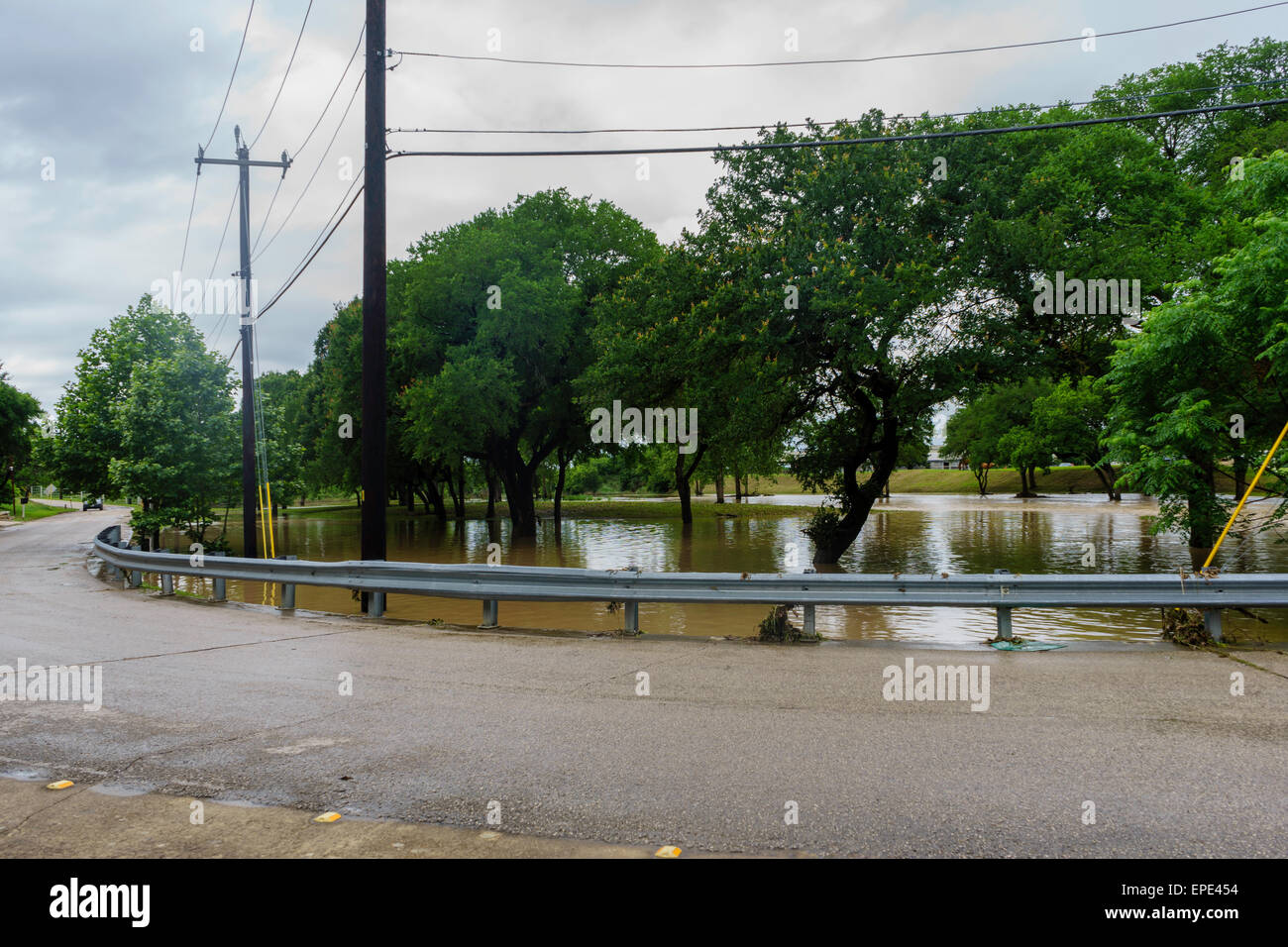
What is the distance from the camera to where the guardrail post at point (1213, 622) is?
27.9 ft

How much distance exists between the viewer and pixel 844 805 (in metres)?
4.26

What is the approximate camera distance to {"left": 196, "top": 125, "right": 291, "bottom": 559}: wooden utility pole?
21094mm

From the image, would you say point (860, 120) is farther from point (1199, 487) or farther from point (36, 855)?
point (36, 855)

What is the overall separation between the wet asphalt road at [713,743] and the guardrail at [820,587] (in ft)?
1.85

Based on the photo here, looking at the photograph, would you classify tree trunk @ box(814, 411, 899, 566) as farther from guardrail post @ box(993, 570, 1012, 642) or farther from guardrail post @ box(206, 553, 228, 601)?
guardrail post @ box(206, 553, 228, 601)

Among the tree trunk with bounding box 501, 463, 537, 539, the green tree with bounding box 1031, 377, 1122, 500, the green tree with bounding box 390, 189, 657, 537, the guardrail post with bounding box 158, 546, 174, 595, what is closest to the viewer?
the guardrail post with bounding box 158, 546, 174, 595

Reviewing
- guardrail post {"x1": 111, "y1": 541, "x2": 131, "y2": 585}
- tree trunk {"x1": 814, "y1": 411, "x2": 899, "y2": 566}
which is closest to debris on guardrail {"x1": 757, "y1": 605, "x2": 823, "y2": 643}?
tree trunk {"x1": 814, "y1": 411, "x2": 899, "y2": 566}

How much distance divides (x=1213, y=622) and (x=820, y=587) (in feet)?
13.4

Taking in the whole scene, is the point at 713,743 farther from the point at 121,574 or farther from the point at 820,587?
the point at 121,574

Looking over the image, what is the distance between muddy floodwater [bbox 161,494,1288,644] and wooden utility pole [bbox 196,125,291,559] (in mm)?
1965

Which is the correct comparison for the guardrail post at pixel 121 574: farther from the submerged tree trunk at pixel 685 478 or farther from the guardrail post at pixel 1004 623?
the submerged tree trunk at pixel 685 478

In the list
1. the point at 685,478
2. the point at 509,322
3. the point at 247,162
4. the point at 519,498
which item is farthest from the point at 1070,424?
the point at 247,162

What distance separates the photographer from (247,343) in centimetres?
2134

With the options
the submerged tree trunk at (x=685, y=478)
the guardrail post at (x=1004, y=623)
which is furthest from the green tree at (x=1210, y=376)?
the submerged tree trunk at (x=685, y=478)
